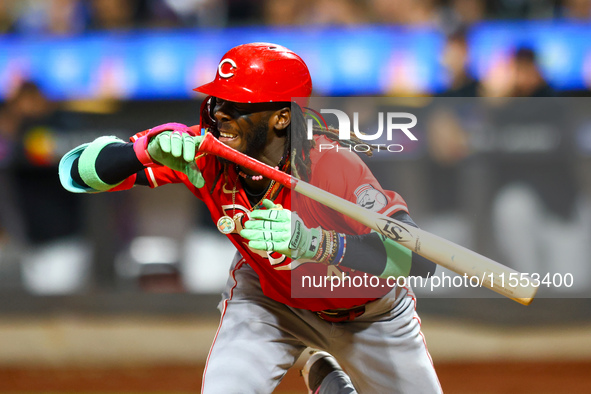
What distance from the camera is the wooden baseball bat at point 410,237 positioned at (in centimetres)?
209

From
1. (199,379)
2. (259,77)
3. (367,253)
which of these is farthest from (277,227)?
(199,379)

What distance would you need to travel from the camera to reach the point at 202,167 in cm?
235

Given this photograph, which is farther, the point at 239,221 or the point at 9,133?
the point at 9,133

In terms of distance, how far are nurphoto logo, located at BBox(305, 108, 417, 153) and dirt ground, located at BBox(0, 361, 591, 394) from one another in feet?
5.37

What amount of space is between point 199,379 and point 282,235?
283 centimetres

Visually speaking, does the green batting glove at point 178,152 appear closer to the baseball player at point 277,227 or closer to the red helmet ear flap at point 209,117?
the baseball player at point 277,227

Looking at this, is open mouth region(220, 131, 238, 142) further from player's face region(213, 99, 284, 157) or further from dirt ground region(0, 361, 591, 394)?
dirt ground region(0, 361, 591, 394)

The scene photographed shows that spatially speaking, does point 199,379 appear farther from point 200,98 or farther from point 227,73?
point 227,73

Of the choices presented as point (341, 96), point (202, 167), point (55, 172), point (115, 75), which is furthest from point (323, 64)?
point (202, 167)

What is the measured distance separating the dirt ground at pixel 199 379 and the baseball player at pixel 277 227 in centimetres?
192

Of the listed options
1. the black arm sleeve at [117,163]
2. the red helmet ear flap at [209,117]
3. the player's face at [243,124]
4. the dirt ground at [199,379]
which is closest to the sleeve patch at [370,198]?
the player's face at [243,124]

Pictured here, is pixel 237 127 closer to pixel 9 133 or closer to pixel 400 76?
pixel 400 76

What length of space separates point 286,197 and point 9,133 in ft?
10.6

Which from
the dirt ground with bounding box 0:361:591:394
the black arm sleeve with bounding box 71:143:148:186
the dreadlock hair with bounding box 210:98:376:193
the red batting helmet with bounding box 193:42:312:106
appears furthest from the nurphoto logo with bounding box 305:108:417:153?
the dirt ground with bounding box 0:361:591:394
